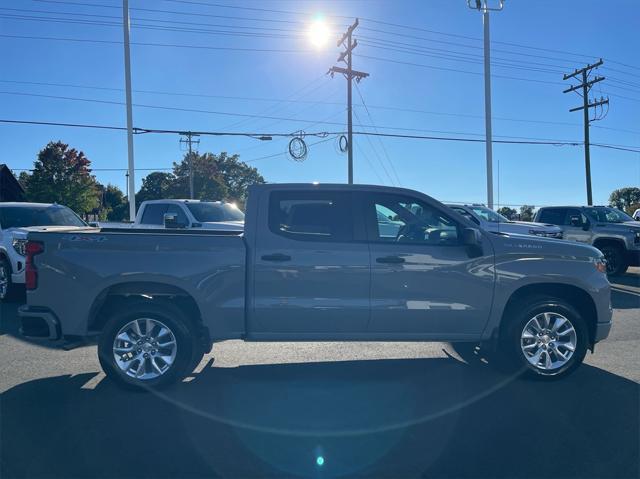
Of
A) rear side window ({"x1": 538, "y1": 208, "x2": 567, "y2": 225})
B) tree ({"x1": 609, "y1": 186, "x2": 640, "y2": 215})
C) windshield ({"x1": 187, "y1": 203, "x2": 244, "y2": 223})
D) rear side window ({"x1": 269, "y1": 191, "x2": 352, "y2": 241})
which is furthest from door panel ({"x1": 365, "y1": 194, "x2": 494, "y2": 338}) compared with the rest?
tree ({"x1": 609, "y1": 186, "x2": 640, "y2": 215})

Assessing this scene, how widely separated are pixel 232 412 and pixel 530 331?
3034 mm

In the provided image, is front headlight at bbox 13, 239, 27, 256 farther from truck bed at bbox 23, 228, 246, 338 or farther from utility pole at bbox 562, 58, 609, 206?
utility pole at bbox 562, 58, 609, 206

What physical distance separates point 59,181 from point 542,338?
41974 millimetres

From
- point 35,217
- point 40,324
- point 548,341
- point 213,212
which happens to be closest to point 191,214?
point 213,212

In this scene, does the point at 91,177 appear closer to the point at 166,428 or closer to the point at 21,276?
the point at 21,276

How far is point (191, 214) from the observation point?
12.1 metres

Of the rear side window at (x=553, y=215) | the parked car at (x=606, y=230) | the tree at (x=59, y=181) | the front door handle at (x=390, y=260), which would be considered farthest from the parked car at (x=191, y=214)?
the tree at (x=59, y=181)

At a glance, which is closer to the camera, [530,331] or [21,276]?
[530,331]

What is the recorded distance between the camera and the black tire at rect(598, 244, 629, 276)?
12688 mm

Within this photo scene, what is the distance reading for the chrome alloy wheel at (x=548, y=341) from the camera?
5074 mm

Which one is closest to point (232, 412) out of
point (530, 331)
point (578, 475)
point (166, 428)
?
point (166, 428)

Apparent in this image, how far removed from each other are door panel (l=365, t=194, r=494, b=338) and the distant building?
4083 cm

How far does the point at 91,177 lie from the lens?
4288 centimetres

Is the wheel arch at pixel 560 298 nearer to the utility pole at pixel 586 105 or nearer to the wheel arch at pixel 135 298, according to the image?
the wheel arch at pixel 135 298
